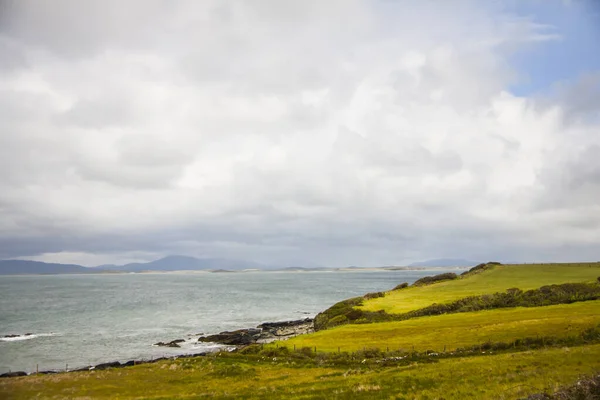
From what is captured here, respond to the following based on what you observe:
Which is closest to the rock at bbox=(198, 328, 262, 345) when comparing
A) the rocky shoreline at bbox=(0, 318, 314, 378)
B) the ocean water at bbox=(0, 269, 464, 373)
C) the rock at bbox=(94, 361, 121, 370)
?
the rocky shoreline at bbox=(0, 318, 314, 378)

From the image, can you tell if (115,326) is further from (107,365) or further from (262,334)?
(107,365)

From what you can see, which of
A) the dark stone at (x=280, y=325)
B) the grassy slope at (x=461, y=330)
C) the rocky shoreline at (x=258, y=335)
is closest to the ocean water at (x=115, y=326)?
the rocky shoreline at (x=258, y=335)

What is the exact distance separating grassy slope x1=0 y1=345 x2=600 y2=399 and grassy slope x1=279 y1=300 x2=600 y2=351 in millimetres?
11415

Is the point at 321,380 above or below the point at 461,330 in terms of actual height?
below

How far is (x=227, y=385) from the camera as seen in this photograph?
1750 inches

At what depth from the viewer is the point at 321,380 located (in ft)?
131

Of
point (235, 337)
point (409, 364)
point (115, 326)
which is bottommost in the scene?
point (115, 326)

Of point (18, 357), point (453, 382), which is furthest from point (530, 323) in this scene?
point (18, 357)

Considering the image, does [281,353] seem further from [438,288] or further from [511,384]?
[438,288]

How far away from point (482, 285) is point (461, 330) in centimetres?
6112

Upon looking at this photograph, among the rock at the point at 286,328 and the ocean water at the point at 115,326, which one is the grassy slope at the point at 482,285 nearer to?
the rock at the point at 286,328

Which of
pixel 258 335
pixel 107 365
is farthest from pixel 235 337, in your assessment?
pixel 107 365

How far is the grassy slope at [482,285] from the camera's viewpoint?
99375 mm

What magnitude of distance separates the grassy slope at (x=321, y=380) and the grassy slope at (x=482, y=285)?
51.0 metres
